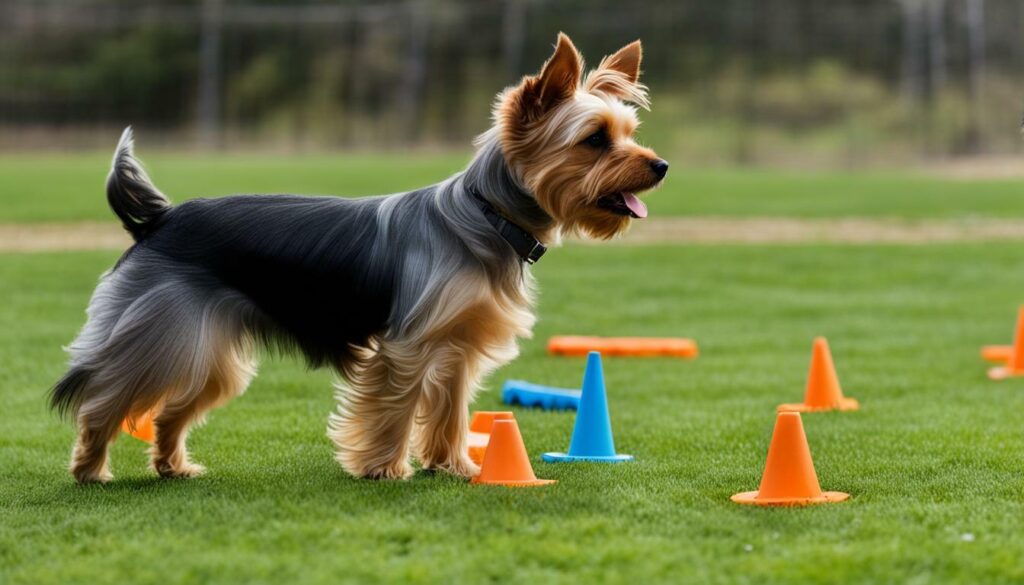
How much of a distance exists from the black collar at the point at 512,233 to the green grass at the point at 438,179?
62.0 feet

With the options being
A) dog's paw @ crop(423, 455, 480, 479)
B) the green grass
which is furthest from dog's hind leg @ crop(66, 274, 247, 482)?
the green grass

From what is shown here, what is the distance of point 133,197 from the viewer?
6.57m

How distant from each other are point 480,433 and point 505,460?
147 centimetres

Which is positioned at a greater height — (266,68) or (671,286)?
(266,68)

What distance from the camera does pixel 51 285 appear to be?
16422mm

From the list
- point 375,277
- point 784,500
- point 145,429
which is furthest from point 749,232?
point 784,500

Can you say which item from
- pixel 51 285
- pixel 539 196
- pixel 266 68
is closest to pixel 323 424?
pixel 539 196

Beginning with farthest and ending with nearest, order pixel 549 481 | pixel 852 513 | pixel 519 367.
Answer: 1. pixel 519 367
2. pixel 549 481
3. pixel 852 513

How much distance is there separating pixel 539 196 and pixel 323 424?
2778 mm

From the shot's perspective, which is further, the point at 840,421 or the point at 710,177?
the point at 710,177

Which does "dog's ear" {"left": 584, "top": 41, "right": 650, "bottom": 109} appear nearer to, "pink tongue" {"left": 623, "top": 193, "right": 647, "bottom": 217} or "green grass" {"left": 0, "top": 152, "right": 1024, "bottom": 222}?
"pink tongue" {"left": 623, "top": 193, "right": 647, "bottom": 217}

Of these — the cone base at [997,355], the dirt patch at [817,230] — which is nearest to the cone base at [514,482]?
the cone base at [997,355]

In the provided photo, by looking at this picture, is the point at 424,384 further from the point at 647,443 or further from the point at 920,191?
the point at 920,191

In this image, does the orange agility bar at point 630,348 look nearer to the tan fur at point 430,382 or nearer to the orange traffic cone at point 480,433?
the orange traffic cone at point 480,433
